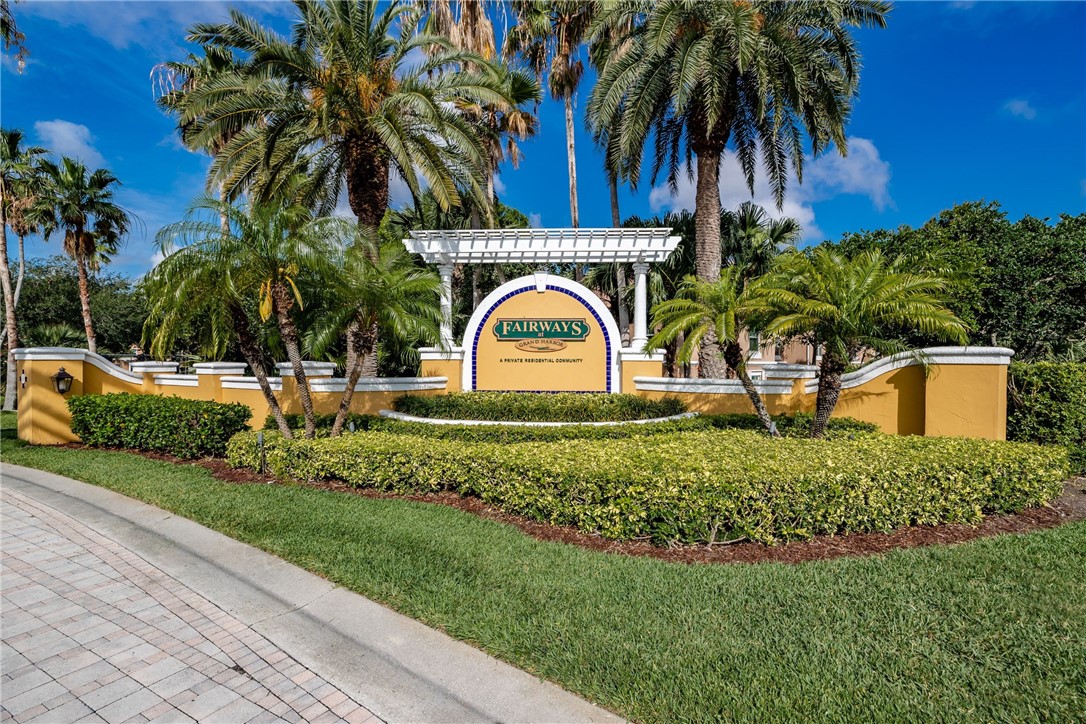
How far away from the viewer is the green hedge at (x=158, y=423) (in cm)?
1003

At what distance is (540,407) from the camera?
11875 mm

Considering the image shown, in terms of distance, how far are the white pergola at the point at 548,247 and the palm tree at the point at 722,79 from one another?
1.60 metres

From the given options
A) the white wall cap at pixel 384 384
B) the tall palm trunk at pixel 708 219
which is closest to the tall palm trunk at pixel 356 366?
the white wall cap at pixel 384 384

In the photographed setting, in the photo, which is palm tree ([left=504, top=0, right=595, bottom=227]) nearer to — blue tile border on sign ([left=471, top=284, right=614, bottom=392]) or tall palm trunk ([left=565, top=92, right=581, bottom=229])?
tall palm trunk ([left=565, top=92, right=581, bottom=229])

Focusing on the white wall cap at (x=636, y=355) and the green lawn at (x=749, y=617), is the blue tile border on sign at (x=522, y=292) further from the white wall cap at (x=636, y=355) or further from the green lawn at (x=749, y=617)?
the green lawn at (x=749, y=617)

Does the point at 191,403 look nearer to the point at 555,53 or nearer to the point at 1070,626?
the point at 1070,626

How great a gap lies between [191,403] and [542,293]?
845cm

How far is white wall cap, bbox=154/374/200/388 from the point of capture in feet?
45.1

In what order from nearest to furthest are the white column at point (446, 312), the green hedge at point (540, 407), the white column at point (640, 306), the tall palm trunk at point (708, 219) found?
the green hedge at point (540, 407)
the white column at point (446, 312)
the tall palm trunk at point (708, 219)
the white column at point (640, 306)

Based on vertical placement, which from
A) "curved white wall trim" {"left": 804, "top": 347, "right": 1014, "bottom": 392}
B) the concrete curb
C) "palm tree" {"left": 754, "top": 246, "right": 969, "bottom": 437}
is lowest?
the concrete curb

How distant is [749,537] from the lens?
5699mm

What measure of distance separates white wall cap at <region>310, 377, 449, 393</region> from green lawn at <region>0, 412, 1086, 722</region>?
569 centimetres

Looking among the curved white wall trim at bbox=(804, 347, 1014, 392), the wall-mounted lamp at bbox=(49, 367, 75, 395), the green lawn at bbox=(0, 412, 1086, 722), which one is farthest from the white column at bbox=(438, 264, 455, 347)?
the curved white wall trim at bbox=(804, 347, 1014, 392)

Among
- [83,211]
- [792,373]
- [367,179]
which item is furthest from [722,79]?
[83,211]
